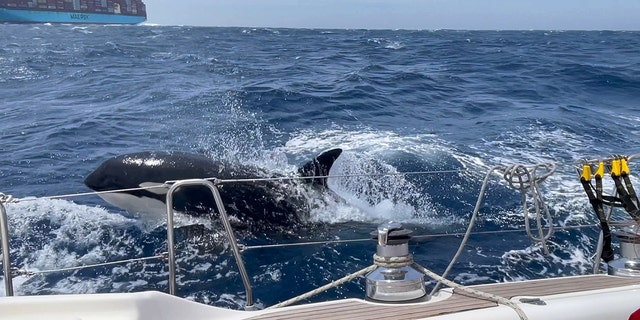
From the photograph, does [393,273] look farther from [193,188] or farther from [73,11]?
[73,11]

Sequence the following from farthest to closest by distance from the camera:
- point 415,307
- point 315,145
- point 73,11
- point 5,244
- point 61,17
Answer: point 73,11 → point 61,17 → point 315,145 → point 5,244 → point 415,307

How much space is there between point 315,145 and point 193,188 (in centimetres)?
529

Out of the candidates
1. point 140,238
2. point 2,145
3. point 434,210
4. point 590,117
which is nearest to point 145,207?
point 140,238

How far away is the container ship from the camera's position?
92.9 meters

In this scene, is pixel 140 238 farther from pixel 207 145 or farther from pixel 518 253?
pixel 207 145

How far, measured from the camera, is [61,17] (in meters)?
101

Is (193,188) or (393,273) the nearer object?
(393,273)

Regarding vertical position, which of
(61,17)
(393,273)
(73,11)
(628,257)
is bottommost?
(628,257)

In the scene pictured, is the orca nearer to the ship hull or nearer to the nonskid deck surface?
the nonskid deck surface

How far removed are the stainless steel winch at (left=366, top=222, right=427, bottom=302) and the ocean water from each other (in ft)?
5.99

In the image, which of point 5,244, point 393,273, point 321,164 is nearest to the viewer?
point 393,273

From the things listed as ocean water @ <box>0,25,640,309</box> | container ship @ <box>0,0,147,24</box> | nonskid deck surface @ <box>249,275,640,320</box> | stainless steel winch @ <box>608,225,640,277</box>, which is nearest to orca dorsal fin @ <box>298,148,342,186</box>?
ocean water @ <box>0,25,640,309</box>

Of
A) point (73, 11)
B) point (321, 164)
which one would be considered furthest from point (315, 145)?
point (73, 11)

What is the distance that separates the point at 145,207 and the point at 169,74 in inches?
598
